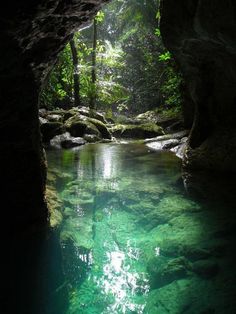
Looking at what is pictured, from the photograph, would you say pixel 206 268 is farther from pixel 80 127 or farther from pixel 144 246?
pixel 80 127

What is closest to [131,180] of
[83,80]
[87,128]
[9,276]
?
[9,276]

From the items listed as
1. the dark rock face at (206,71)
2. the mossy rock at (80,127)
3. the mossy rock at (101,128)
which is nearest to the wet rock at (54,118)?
the mossy rock at (80,127)

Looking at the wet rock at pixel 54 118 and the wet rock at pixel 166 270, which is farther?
the wet rock at pixel 54 118

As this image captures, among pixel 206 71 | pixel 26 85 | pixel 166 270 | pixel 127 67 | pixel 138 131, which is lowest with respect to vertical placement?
pixel 166 270

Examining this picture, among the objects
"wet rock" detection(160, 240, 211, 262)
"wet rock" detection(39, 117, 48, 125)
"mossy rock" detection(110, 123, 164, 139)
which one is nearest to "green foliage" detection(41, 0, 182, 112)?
"mossy rock" detection(110, 123, 164, 139)

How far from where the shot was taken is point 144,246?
4648mm

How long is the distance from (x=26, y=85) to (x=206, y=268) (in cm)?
313

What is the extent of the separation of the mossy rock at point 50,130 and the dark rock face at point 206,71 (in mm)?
7981

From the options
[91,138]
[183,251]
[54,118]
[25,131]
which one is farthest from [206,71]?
[54,118]

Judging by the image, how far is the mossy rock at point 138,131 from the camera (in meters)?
16.4

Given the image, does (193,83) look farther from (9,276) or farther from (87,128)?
(87,128)

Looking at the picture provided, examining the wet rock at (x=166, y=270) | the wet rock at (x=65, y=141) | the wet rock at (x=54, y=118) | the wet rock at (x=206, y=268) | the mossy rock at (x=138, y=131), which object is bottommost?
the wet rock at (x=166, y=270)

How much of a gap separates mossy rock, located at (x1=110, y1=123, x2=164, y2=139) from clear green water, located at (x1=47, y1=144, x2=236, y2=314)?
8.13 meters

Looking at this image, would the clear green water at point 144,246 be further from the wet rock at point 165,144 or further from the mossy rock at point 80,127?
the mossy rock at point 80,127
